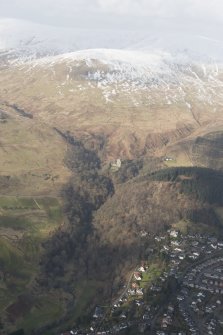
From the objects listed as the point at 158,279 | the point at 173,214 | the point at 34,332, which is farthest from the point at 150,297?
the point at 173,214

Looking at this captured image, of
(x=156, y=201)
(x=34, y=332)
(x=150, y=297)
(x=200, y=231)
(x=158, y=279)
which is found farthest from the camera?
(x=156, y=201)

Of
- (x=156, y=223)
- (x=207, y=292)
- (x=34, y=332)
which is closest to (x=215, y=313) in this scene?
(x=207, y=292)

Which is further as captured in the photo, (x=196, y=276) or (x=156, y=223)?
(x=156, y=223)

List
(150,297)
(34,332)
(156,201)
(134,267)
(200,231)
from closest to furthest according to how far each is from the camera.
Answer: (34,332)
(150,297)
(134,267)
(200,231)
(156,201)

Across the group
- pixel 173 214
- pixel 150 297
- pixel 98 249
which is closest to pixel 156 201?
pixel 173 214

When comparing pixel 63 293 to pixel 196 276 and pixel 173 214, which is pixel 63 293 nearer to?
pixel 196 276

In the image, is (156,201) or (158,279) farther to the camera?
(156,201)

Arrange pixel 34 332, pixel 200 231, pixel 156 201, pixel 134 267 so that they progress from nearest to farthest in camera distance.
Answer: pixel 34 332, pixel 134 267, pixel 200 231, pixel 156 201

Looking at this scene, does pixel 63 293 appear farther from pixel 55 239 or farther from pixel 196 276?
pixel 196 276

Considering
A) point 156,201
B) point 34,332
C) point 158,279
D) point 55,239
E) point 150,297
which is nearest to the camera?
point 34,332
